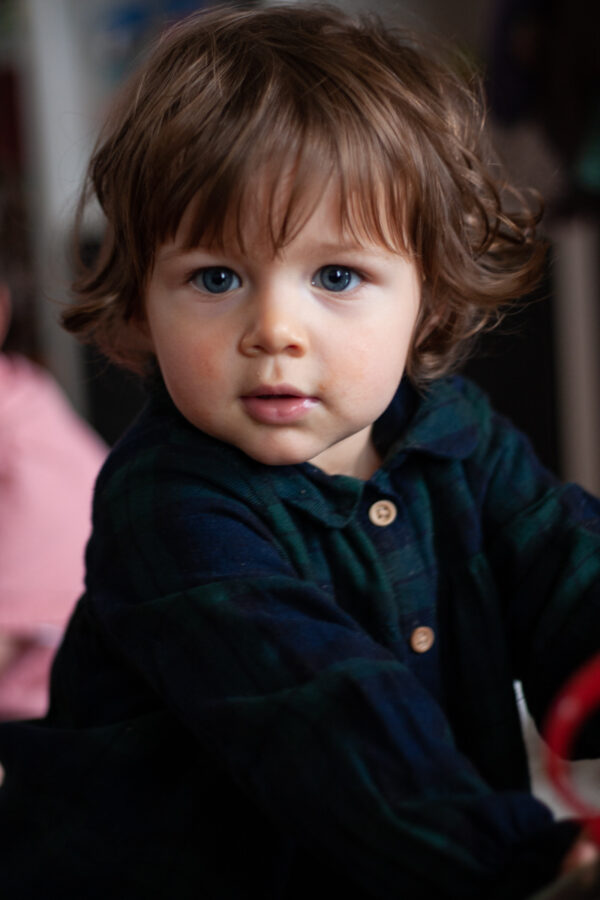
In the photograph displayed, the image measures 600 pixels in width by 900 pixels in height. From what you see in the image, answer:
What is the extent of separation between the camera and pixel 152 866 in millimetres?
619

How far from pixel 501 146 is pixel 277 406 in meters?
1.50

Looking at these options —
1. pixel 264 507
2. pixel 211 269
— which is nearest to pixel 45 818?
pixel 264 507

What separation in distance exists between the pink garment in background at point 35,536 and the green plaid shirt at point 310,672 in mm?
685

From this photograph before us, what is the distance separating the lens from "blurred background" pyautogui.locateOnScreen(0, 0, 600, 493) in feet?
5.69

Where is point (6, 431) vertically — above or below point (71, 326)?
below

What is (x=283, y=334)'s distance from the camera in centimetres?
57

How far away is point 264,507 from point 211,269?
141 mm

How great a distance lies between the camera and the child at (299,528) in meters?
0.51

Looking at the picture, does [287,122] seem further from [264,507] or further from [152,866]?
[152,866]

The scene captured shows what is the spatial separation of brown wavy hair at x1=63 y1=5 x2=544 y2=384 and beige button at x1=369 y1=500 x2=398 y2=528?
109mm

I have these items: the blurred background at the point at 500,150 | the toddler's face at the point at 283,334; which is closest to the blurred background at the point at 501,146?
the blurred background at the point at 500,150

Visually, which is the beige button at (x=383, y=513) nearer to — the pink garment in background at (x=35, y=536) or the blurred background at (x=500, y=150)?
the blurred background at (x=500, y=150)

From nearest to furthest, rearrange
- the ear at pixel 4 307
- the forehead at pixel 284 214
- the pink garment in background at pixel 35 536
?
1. the forehead at pixel 284 214
2. the pink garment in background at pixel 35 536
3. the ear at pixel 4 307

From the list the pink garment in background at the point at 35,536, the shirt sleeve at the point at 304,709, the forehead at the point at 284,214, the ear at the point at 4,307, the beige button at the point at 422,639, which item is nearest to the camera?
the shirt sleeve at the point at 304,709
